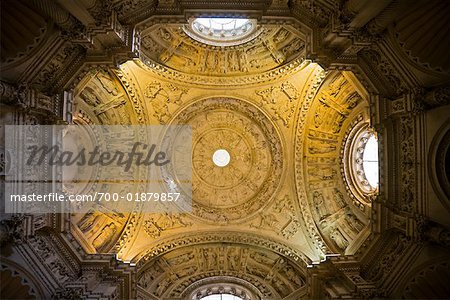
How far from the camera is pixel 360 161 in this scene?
52.6ft

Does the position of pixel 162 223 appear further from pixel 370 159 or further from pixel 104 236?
pixel 370 159

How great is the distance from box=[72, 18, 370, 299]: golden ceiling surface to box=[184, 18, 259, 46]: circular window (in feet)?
0.85

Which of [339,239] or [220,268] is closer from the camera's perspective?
[339,239]

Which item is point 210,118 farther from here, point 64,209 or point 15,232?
point 15,232

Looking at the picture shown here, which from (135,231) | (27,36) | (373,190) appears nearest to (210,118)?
(135,231)

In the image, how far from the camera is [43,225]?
40.7 feet

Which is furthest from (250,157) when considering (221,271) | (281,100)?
(221,271)

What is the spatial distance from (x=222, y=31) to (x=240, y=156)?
5042mm

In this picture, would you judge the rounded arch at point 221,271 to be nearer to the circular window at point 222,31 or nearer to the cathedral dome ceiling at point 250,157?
the cathedral dome ceiling at point 250,157

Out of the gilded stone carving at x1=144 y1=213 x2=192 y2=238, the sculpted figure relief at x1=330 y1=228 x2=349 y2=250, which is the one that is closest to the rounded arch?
the gilded stone carving at x1=144 y1=213 x2=192 y2=238

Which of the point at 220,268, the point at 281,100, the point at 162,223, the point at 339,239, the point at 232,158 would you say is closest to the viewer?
the point at 339,239

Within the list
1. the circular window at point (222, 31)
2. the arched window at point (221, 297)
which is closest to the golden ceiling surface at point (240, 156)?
the circular window at point (222, 31)

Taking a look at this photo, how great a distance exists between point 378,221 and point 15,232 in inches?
388

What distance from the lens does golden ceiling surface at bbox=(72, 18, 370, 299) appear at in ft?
51.6
